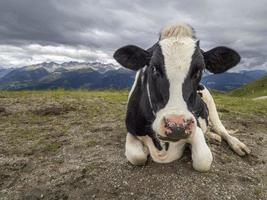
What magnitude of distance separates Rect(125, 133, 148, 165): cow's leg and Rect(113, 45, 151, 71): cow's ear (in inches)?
58.4

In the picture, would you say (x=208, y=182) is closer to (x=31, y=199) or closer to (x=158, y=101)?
(x=158, y=101)

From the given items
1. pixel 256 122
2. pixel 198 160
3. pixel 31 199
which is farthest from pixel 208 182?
pixel 256 122

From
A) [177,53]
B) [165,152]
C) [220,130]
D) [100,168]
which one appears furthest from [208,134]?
[177,53]

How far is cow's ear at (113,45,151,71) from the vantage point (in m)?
6.39

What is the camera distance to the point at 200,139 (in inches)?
268

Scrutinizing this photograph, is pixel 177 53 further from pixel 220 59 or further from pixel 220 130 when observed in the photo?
pixel 220 130

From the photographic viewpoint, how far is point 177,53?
5.93 m

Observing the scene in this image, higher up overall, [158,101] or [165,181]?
[158,101]

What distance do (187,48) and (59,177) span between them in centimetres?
331

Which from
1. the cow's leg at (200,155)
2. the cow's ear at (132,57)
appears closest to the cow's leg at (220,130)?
the cow's leg at (200,155)

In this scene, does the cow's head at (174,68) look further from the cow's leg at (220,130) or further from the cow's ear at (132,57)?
the cow's leg at (220,130)

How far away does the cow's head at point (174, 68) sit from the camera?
5.31 meters

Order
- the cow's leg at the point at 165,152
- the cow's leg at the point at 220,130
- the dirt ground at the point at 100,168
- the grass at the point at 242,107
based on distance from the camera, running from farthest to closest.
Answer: the grass at the point at 242,107 → the cow's leg at the point at 220,130 → the cow's leg at the point at 165,152 → the dirt ground at the point at 100,168

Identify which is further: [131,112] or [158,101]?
[131,112]
